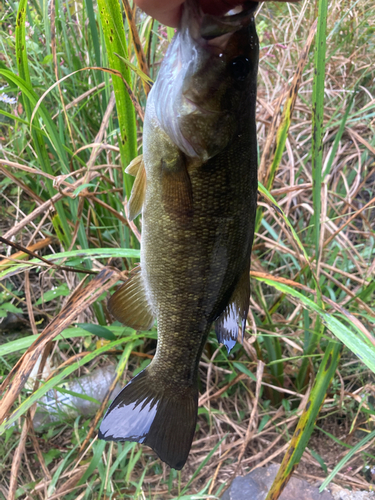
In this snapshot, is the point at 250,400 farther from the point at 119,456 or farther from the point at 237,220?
the point at 237,220

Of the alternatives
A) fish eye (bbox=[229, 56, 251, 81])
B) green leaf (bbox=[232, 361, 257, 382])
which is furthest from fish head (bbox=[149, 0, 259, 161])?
green leaf (bbox=[232, 361, 257, 382])

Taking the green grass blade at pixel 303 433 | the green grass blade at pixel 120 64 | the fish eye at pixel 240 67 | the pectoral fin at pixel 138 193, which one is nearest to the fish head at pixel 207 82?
the fish eye at pixel 240 67

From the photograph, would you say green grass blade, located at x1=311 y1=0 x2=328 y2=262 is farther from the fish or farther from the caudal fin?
the caudal fin

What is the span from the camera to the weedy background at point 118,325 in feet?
4.12

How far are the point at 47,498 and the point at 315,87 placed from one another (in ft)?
5.77

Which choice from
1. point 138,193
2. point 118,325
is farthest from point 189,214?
point 118,325

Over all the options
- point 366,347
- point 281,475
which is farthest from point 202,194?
point 281,475

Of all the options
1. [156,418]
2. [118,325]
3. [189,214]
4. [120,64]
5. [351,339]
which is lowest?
[118,325]

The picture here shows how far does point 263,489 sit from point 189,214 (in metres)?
1.39

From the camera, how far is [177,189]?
870 millimetres

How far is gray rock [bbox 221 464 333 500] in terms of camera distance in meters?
1.53

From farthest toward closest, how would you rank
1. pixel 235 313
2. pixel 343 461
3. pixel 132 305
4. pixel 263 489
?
pixel 263 489
pixel 343 461
pixel 132 305
pixel 235 313

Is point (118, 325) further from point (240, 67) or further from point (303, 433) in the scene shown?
point (240, 67)

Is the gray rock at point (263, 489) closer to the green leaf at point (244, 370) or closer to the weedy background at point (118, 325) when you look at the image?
the weedy background at point (118, 325)
